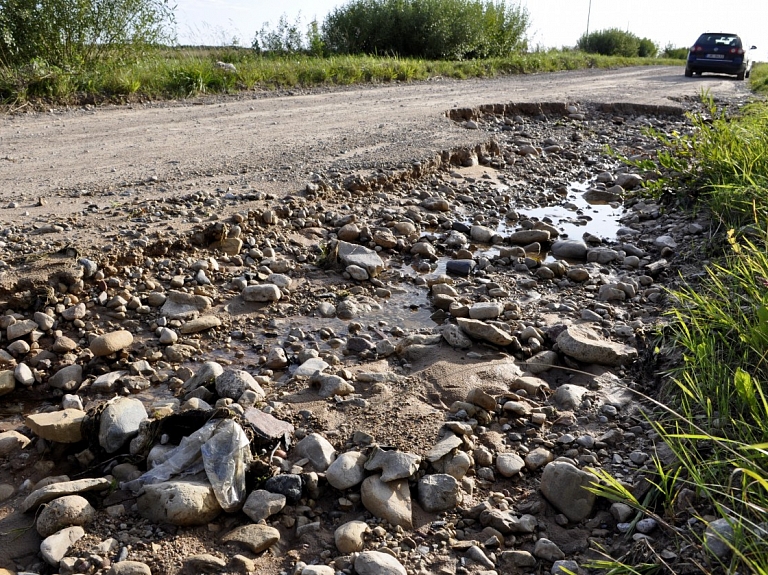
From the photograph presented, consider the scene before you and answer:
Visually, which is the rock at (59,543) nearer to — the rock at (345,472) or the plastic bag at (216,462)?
the plastic bag at (216,462)

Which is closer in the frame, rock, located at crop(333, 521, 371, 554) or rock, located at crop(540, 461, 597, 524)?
rock, located at crop(333, 521, 371, 554)

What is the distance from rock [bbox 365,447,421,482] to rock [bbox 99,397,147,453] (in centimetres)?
95

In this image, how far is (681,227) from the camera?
5227 mm

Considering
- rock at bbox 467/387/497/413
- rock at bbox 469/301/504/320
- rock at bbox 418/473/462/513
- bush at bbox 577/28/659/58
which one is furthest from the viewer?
bush at bbox 577/28/659/58

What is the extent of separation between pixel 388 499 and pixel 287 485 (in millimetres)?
355

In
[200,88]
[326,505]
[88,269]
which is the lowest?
[326,505]

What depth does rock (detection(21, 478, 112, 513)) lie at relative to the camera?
2262 mm

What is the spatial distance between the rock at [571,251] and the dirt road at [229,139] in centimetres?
182

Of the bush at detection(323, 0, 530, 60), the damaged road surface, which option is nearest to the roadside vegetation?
the bush at detection(323, 0, 530, 60)

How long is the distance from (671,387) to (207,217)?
300 centimetres

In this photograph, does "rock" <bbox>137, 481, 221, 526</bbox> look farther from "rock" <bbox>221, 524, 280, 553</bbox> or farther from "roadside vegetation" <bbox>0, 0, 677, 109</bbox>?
"roadside vegetation" <bbox>0, 0, 677, 109</bbox>

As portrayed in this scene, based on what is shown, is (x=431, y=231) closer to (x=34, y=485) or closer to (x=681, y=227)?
(x=681, y=227)

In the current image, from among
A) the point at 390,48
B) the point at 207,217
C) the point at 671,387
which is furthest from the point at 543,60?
the point at 671,387

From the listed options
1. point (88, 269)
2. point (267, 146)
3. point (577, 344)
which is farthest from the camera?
point (267, 146)
